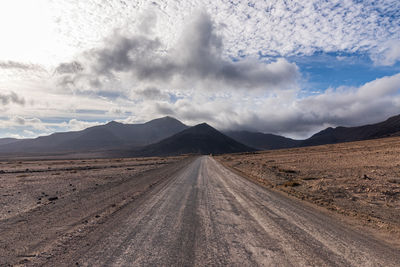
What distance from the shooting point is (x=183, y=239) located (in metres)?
6.12

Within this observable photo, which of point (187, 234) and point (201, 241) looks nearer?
point (201, 241)

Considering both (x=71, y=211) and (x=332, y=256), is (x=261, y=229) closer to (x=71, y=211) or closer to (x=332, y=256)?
(x=332, y=256)

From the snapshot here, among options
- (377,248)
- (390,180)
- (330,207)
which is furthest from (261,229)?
(390,180)

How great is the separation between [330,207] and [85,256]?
35.3ft

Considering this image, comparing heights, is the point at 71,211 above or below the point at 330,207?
above

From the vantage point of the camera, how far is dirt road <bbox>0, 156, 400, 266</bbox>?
495 centimetres

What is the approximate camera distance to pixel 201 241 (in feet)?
19.6

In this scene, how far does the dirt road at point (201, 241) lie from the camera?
16.3ft

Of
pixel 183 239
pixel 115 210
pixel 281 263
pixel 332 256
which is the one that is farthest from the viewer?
pixel 115 210

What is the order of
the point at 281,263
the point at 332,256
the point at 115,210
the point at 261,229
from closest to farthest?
the point at 281,263
the point at 332,256
the point at 261,229
the point at 115,210

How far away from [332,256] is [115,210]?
7.89m

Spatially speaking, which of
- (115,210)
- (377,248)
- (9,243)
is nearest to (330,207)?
(377,248)

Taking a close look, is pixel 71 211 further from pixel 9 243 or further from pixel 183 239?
pixel 183 239

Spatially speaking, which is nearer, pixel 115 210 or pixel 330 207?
pixel 115 210
